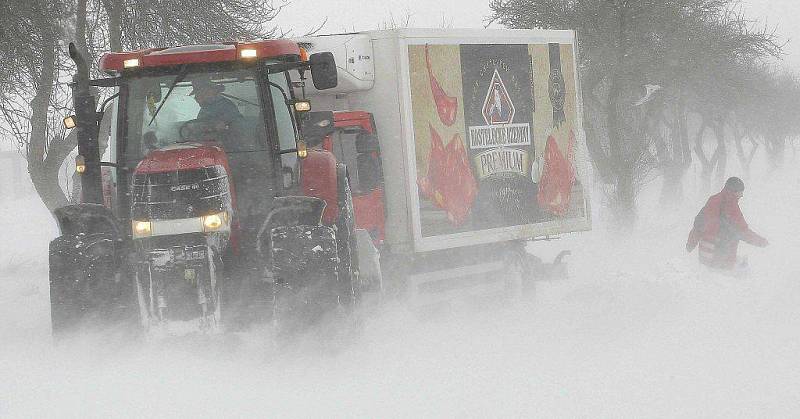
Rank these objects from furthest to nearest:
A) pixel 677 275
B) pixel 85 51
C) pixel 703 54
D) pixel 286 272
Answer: pixel 703 54, pixel 85 51, pixel 677 275, pixel 286 272

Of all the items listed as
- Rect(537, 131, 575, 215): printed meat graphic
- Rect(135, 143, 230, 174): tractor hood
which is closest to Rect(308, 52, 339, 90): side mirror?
Rect(135, 143, 230, 174): tractor hood

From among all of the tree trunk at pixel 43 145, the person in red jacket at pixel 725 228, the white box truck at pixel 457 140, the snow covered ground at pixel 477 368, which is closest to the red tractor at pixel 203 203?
the snow covered ground at pixel 477 368

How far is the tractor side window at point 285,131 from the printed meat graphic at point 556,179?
4613mm

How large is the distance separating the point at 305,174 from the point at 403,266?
3.09 metres

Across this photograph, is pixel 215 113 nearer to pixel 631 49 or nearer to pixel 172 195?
pixel 172 195

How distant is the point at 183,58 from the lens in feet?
20.7

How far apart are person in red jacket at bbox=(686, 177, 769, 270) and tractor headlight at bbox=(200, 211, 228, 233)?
6371mm

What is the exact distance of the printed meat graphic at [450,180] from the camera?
31.5 ft

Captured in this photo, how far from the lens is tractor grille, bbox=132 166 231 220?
18.8ft

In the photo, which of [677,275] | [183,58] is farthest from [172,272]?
[677,275]

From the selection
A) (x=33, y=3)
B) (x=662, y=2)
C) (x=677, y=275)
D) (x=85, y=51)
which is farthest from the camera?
(x=662, y=2)

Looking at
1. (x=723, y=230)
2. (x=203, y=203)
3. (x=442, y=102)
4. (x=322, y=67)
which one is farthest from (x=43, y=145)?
(x=723, y=230)

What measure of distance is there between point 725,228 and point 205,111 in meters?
6.50

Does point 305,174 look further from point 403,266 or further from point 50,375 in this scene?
point 403,266
